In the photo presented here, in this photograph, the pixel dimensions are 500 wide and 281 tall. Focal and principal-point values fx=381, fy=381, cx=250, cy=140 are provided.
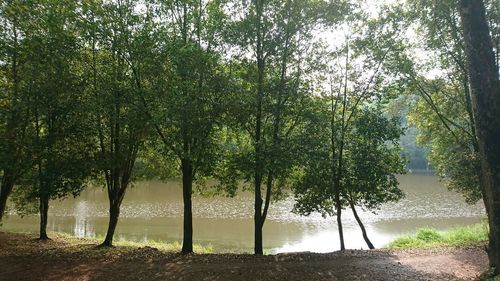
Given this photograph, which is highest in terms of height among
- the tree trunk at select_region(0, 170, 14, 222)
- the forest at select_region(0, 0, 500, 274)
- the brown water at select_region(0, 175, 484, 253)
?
the forest at select_region(0, 0, 500, 274)

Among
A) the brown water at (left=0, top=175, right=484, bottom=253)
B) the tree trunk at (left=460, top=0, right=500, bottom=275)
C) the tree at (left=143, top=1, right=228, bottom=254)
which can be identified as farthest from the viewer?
the brown water at (left=0, top=175, right=484, bottom=253)

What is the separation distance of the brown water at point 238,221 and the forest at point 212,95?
28.5ft

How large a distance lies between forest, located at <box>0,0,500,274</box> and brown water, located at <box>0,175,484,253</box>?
8679 mm

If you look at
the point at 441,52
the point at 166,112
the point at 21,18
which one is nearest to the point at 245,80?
the point at 166,112

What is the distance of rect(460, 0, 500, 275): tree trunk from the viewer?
23.5ft

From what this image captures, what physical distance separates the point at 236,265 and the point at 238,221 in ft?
62.3

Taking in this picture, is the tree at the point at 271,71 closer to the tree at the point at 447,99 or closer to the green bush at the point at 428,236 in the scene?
the tree at the point at 447,99

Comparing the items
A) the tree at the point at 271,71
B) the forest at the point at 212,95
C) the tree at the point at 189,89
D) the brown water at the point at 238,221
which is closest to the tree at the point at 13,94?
the forest at the point at 212,95

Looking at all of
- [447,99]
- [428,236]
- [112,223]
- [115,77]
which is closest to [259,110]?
→ [115,77]

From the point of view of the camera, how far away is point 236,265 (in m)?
10.8

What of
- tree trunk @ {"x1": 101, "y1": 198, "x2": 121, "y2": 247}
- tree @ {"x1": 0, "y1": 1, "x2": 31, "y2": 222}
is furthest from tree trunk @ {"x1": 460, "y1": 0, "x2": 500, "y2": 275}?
tree @ {"x1": 0, "y1": 1, "x2": 31, "y2": 222}

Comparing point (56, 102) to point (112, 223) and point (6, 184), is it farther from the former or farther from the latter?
point (112, 223)

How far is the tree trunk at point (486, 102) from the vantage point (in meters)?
7.16

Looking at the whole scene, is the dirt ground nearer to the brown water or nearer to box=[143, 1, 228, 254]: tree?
box=[143, 1, 228, 254]: tree
